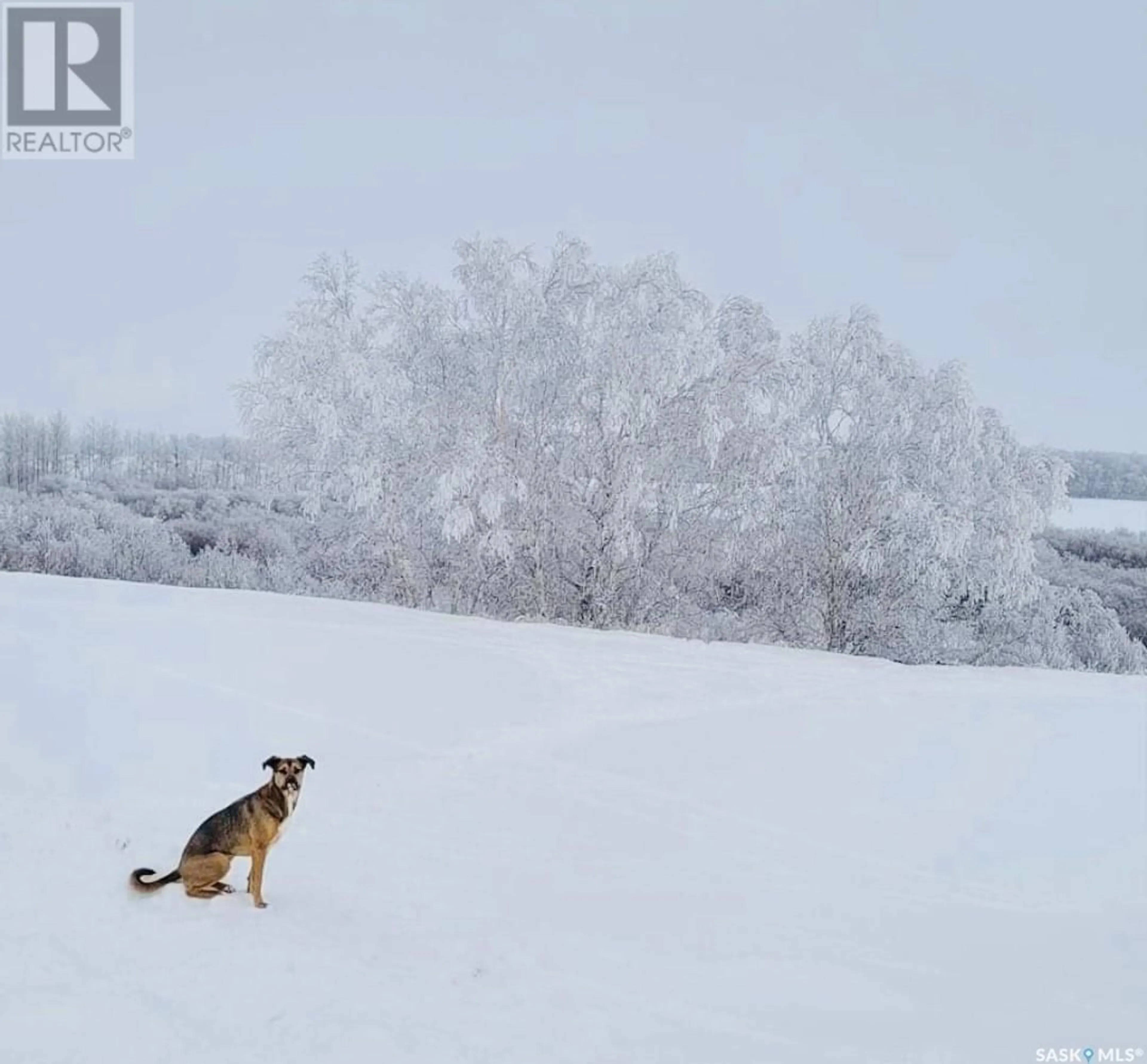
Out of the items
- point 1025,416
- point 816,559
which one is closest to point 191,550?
point 816,559

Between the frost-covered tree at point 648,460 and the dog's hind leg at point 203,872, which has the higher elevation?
the frost-covered tree at point 648,460

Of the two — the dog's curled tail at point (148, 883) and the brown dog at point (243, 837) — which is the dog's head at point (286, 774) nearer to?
the brown dog at point (243, 837)

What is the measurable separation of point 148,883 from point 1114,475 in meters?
19.4

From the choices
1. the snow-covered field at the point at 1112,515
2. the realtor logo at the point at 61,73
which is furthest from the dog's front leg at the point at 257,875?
the snow-covered field at the point at 1112,515

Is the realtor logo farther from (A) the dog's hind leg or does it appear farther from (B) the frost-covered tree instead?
(A) the dog's hind leg

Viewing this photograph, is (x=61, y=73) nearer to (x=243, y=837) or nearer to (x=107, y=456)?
(x=243, y=837)

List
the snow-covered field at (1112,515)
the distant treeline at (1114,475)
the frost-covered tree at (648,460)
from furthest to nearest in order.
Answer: the distant treeline at (1114,475) < the snow-covered field at (1112,515) < the frost-covered tree at (648,460)

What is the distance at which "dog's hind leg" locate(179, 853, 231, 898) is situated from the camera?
3.53 metres

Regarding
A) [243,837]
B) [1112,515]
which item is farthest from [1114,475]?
[243,837]

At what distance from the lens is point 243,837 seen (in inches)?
139

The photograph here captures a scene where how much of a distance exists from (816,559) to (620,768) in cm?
781

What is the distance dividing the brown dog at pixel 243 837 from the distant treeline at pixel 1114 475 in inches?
675

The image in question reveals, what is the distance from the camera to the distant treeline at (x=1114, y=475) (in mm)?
17609

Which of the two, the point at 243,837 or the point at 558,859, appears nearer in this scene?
the point at 243,837
